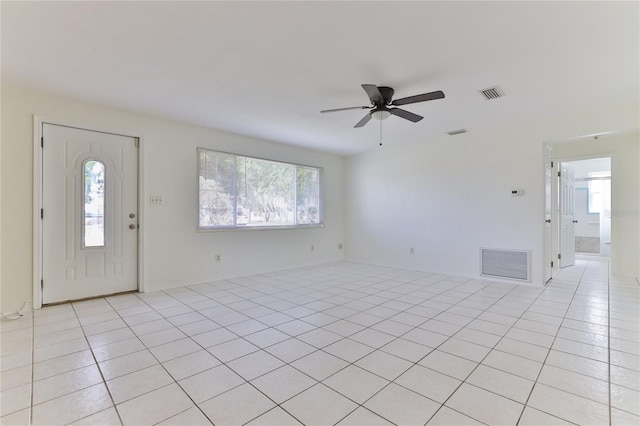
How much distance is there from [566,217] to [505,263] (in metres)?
2.39

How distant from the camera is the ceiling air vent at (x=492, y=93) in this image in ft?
10.6

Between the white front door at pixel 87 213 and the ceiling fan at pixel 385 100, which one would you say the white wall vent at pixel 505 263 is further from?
the white front door at pixel 87 213

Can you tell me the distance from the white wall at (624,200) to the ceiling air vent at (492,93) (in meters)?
3.00

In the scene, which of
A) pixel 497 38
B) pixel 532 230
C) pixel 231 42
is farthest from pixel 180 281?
pixel 532 230

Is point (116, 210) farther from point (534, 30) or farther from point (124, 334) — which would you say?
point (534, 30)

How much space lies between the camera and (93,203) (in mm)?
3762

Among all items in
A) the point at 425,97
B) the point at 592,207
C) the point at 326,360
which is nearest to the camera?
the point at 326,360

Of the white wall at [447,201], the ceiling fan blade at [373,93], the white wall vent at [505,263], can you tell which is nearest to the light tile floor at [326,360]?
the white wall vent at [505,263]

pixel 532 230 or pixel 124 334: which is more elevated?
pixel 532 230

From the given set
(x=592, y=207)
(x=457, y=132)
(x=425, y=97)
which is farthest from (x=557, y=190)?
(x=425, y=97)

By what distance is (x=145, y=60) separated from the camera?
263 cm

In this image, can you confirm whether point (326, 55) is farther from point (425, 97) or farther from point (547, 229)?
point (547, 229)

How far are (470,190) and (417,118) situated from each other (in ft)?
7.67

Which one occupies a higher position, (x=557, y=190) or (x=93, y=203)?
(x=557, y=190)
